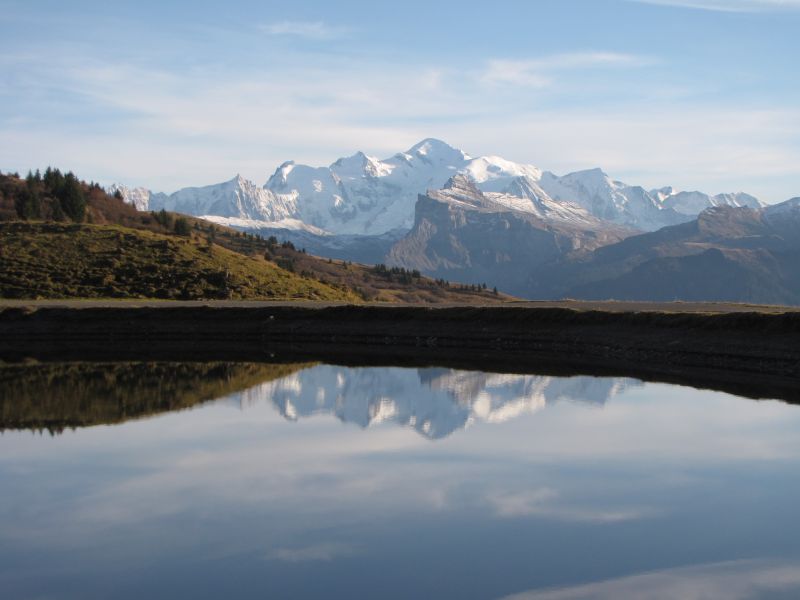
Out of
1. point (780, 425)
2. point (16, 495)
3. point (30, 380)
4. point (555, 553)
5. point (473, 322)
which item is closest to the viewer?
point (555, 553)

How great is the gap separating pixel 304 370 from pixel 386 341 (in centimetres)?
2849

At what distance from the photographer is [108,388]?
207 ft

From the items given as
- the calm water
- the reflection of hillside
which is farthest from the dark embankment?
the calm water

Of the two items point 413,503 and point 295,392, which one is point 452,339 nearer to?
point 295,392

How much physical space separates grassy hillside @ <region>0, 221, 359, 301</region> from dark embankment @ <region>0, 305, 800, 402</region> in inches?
1227

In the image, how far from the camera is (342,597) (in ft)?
78.1

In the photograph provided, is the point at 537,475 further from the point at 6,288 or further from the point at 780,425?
the point at 6,288

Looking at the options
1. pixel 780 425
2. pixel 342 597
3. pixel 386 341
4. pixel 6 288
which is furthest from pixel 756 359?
pixel 6 288

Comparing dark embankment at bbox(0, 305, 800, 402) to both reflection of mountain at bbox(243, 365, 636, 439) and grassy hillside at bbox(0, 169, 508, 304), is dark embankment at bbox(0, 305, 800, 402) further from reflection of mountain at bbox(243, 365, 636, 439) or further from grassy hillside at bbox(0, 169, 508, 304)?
grassy hillside at bbox(0, 169, 508, 304)

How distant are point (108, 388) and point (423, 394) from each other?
20138 mm

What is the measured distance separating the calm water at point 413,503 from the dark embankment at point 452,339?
59.7 feet

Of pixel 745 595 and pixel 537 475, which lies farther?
pixel 537 475

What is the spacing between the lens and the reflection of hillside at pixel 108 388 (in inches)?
2026

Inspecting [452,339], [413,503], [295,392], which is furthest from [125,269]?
[413,503]
